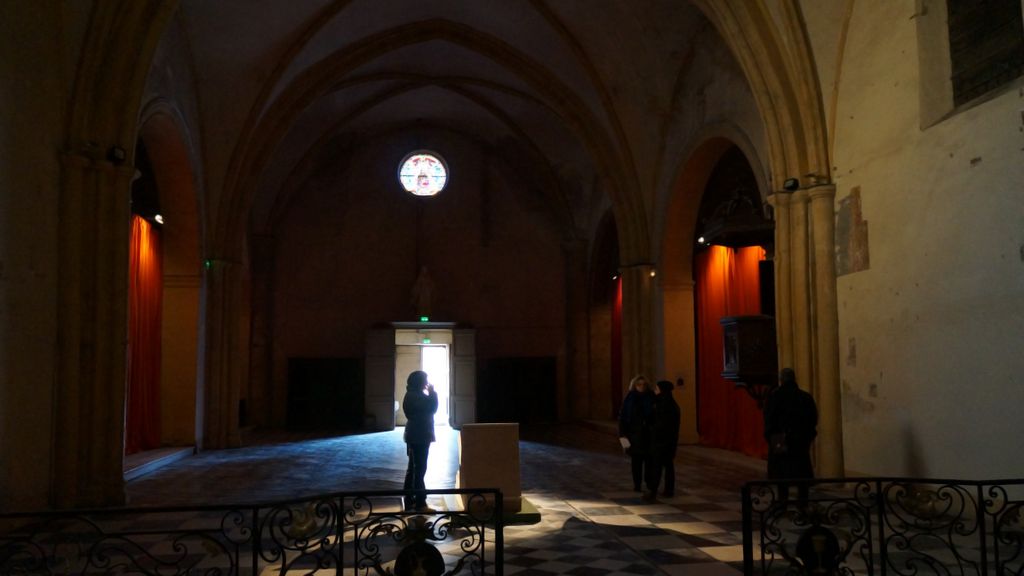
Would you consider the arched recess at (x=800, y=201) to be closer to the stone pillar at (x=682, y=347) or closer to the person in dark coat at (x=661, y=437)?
the person in dark coat at (x=661, y=437)

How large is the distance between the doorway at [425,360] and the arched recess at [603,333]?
3877mm

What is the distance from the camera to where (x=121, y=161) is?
9195mm

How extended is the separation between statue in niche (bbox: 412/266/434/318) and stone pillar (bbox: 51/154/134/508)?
1241 cm

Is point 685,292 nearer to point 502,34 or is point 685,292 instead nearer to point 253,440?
point 502,34

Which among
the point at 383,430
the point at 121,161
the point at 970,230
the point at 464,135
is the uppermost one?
the point at 464,135

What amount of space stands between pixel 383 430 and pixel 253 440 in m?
3.67

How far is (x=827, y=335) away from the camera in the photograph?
9.70m

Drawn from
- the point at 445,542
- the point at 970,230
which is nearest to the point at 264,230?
the point at 445,542

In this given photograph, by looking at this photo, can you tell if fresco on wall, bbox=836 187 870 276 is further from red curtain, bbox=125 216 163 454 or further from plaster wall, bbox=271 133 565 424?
plaster wall, bbox=271 133 565 424

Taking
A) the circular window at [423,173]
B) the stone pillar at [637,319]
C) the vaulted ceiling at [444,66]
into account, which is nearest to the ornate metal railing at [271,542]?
the stone pillar at [637,319]

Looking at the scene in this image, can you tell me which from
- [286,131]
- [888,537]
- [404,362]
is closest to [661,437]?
[888,537]

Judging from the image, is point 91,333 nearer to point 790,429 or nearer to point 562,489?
point 562,489

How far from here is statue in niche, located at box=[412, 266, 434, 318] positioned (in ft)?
70.6

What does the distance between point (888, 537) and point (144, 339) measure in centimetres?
1175
